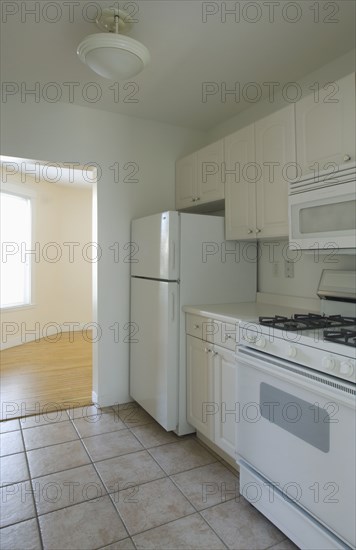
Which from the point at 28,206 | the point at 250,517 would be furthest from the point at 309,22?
the point at 28,206

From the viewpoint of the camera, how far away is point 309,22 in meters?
1.90

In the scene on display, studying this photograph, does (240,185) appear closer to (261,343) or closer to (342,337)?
(261,343)

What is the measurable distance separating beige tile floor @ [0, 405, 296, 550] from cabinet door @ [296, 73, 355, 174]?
5.97 ft

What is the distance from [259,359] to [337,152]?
1.10 metres

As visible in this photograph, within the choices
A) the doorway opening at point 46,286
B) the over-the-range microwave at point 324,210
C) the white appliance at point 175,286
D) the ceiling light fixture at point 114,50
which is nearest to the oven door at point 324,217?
the over-the-range microwave at point 324,210

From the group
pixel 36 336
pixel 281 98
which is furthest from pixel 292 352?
pixel 36 336

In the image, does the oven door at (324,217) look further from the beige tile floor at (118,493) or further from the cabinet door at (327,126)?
the beige tile floor at (118,493)

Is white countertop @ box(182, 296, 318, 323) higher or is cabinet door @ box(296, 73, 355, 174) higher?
cabinet door @ box(296, 73, 355, 174)

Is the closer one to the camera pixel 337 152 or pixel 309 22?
pixel 337 152

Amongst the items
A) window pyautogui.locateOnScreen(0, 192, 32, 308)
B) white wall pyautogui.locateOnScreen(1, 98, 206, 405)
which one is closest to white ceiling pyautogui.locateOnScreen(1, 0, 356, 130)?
white wall pyautogui.locateOnScreen(1, 98, 206, 405)

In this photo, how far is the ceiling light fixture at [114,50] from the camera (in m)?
1.74

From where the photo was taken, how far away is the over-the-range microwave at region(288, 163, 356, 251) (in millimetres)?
1633

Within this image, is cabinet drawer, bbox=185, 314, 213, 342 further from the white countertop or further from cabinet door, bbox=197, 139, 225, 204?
cabinet door, bbox=197, 139, 225, 204

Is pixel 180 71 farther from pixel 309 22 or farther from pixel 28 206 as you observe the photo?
pixel 28 206
